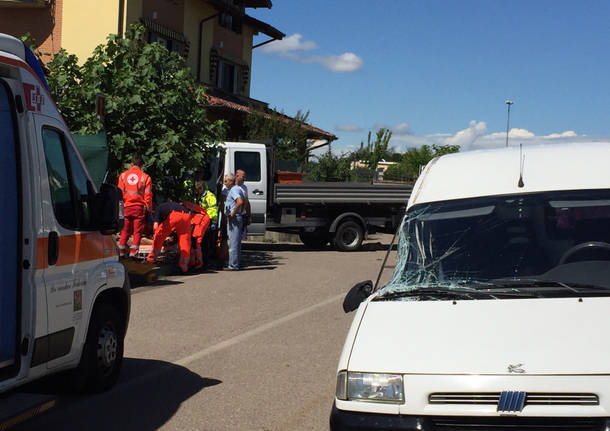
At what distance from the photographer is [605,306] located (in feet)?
13.9

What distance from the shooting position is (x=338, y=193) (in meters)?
20.7

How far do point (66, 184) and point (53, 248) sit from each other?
596mm

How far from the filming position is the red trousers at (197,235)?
50.5 feet

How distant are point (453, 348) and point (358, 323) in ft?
2.01

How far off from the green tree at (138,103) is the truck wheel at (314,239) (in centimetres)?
582

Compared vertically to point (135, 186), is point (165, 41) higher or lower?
higher

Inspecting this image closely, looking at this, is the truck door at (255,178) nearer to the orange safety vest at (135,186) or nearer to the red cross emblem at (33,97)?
the orange safety vest at (135,186)

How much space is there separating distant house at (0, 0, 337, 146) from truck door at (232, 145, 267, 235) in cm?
523

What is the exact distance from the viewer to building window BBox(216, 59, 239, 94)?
31.4 m

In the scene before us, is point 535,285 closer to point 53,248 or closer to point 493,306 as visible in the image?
point 493,306

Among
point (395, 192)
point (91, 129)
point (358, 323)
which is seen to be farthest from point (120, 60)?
point (358, 323)

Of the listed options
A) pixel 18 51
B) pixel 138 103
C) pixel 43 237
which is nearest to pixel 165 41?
pixel 138 103

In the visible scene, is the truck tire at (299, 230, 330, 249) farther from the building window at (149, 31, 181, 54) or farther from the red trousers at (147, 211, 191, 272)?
the building window at (149, 31, 181, 54)

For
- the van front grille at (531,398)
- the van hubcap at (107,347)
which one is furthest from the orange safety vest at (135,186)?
the van front grille at (531,398)
